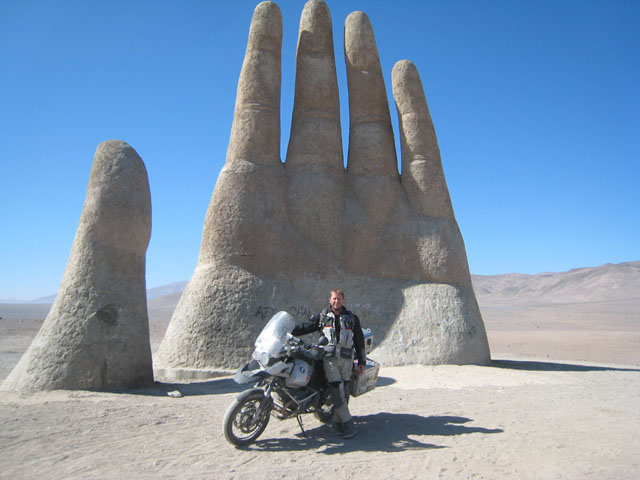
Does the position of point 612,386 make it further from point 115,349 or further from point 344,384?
point 115,349

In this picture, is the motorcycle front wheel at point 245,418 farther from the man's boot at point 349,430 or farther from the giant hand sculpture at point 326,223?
the giant hand sculpture at point 326,223

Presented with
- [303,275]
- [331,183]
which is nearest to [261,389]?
[303,275]

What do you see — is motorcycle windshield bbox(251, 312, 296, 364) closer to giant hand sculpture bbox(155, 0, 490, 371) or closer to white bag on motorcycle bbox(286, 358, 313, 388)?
white bag on motorcycle bbox(286, 358, 313, 388)

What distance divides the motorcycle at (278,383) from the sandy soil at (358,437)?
20 cm

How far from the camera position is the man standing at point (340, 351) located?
4.85 metres

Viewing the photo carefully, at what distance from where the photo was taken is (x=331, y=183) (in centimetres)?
1156

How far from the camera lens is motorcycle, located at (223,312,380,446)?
4453mm

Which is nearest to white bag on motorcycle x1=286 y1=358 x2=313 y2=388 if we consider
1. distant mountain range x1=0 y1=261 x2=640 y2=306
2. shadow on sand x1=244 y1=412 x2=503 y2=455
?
shadow on sand x1=244 y1=412 x2=503 y2=455

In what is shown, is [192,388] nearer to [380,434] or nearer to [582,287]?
[380,434]

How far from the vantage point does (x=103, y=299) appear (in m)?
7.07

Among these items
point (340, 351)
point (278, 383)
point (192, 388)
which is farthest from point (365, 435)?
point (192, 388)

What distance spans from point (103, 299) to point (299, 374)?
12.7ft

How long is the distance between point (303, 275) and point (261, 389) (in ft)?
20.1

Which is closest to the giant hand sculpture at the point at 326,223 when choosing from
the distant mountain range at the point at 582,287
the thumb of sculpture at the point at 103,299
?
the thumb of sculpture at the point at 103,299
